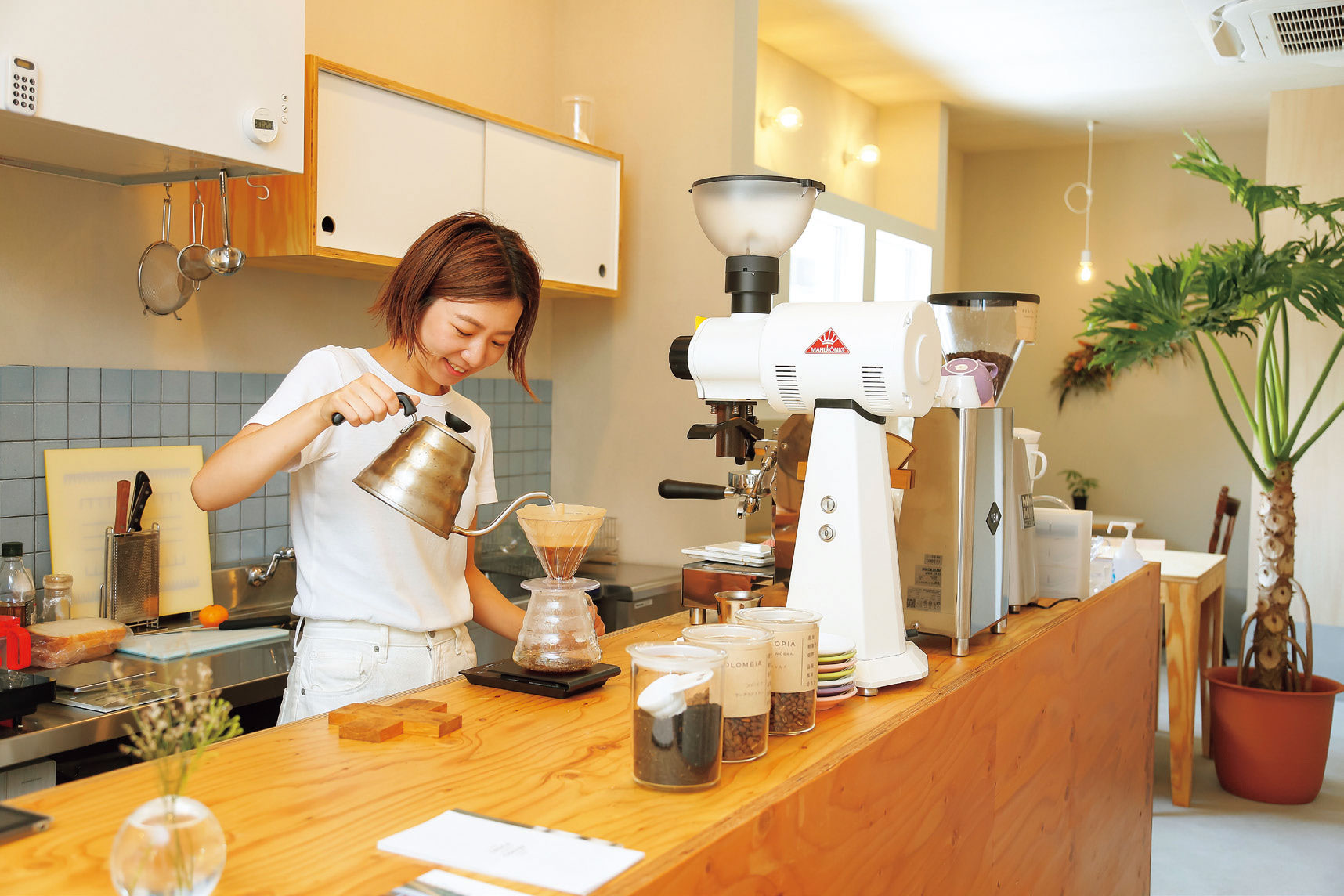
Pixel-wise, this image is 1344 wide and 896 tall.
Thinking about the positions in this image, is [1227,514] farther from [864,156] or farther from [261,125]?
[261,125]

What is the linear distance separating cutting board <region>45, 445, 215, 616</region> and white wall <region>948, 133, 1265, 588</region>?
5875 mm

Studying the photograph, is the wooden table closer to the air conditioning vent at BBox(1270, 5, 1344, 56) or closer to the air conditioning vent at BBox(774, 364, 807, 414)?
the air conditioning vent at BBox(1270, 5, 1344, 56)

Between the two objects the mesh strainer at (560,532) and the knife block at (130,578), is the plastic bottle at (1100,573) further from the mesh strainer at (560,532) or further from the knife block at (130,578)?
the knife block at (130,578)

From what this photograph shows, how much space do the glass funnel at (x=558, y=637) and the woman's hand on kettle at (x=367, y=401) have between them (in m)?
0.29

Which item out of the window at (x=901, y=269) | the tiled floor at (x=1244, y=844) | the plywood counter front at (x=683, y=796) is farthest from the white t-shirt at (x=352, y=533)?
the window at (x=901, y=269)

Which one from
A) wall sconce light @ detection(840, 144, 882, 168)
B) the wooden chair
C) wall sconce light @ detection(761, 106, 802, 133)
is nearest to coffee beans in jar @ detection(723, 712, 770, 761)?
wall sconce light @ detection(761, 106, 802, 133)

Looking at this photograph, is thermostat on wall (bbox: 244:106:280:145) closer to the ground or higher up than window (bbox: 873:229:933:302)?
closer to the ground

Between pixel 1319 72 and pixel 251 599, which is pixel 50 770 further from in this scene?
pixel 1319 72

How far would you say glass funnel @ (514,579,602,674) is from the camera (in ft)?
4.75

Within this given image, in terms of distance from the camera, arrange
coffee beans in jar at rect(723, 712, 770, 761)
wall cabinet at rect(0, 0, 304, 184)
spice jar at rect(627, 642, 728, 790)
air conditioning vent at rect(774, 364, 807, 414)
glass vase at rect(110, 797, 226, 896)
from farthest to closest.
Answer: wall cabinet at rect(0, 0, 304, 184), air conditioning vent at rect(774, 364, 807, 414), coffee beans in jar at rect(723, 712, 770, 761), spice jar at rect(627, 642, 728, 790), glass vase at rect(110, 797, 226, 896)

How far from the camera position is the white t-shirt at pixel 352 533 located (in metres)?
1.77

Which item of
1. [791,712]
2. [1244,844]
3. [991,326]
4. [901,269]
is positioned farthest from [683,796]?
[901,269]

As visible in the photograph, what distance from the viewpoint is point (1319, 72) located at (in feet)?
16.8

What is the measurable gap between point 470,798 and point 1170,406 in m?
6.85
